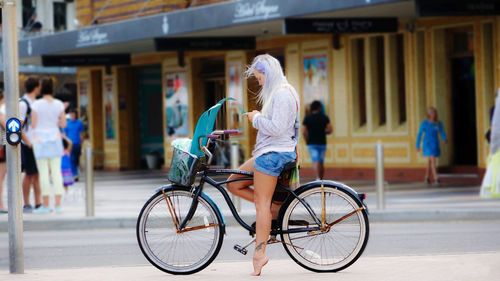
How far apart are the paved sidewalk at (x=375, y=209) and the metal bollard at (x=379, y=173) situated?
163mm

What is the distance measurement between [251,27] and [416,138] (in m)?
4.52

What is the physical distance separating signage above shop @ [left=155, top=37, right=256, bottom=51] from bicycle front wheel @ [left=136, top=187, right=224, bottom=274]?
21.0 meters

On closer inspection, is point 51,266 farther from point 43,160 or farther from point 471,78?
point 471,78

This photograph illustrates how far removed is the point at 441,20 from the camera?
26.7 meters

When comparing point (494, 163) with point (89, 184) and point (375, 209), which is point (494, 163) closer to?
point (375, 209)

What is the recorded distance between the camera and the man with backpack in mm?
17531

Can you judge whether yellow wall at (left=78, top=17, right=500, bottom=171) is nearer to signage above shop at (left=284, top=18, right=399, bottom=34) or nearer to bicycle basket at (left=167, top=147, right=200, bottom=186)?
signage above shop at (left=284, top=18, right=399, bottom=34)

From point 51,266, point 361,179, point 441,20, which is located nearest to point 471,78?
point 441,20

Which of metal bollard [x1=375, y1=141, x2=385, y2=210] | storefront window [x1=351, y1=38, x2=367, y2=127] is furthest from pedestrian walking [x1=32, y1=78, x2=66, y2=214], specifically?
storefront window [x1=351, y1=38, x2=367, y2=127]

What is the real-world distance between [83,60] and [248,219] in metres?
20.5

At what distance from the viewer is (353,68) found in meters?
29.6

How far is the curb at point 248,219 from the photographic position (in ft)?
55.6

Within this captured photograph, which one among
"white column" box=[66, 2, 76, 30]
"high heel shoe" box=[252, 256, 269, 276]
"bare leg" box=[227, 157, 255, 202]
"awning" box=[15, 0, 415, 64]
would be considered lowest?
"high heel shoe" box=[252, 256, 269, 276]

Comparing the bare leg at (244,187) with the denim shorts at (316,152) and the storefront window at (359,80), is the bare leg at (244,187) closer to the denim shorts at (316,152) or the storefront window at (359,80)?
the denim shorts at (316,152)
